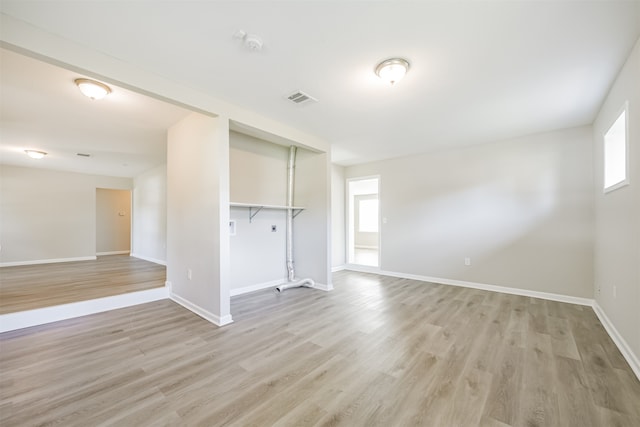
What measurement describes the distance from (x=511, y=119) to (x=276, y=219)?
374 centimetres

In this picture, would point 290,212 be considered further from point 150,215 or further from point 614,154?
point 150,215

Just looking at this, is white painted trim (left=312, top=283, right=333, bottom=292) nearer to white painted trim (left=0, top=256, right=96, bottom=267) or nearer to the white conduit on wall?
the white conduit on wall

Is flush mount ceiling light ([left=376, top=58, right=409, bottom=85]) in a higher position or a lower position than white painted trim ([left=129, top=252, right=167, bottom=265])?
higher

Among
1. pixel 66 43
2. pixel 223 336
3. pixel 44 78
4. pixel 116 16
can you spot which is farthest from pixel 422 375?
pixel 44 78

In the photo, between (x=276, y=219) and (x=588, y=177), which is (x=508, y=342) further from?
(x=276, y=219)

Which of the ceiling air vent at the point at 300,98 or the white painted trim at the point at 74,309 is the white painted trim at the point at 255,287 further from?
the ceiling air vent at the point at 300,98

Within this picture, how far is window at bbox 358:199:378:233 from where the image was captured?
1020 cm

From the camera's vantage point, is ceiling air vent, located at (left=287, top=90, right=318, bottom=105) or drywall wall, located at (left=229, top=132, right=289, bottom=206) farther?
drywall wall, located at (left=229, top=132, right=289, bottom=206)

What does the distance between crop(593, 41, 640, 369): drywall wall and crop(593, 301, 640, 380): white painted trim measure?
0.13 feet

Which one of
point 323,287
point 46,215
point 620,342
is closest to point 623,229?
point 620,342

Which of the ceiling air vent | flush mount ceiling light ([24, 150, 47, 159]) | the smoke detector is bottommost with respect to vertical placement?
flush mount ceiling light ([24, 150, 47, 159])

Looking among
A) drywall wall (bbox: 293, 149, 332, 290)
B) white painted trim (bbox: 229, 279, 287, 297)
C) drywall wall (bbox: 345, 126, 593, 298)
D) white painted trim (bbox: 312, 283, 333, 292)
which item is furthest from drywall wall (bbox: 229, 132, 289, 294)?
drywall wall (bbox: 345, 126, 593, 298)

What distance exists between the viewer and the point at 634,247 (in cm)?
199

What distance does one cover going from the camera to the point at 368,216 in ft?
34.2
